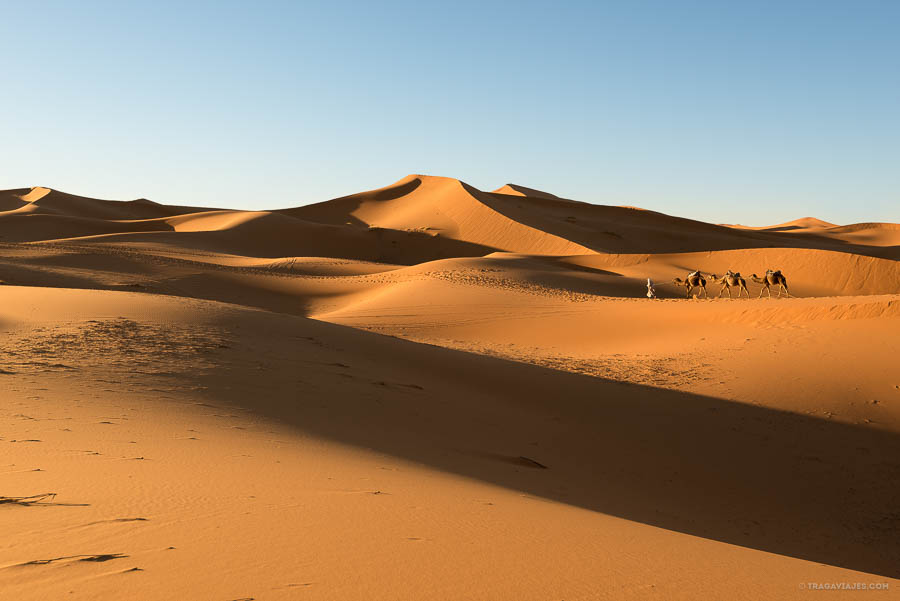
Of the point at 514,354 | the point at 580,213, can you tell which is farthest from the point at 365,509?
the point at 580,213

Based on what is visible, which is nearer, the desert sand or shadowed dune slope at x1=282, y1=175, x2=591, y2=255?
the desert sand

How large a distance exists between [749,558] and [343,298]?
2224 centimetres

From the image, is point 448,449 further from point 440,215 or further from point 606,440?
point 440,215

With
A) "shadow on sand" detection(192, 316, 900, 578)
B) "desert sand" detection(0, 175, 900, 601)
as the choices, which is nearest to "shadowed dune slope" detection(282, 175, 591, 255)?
"desert sand" detection(0, 175, 900, 601)

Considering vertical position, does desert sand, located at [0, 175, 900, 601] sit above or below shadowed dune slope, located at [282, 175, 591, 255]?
below

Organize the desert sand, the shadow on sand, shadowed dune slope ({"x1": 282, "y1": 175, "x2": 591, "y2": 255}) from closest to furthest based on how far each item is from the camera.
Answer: the desert sand < the shadow on sand < shadowed dune slope ({"x1": 282, "y1": 175, "x2": 591, "y2": 255})

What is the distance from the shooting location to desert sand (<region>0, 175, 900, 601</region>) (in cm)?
297

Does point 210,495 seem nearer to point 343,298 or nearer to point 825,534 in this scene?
point 825,534

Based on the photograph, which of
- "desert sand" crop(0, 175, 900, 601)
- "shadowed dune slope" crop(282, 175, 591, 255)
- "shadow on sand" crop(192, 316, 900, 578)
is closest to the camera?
"desert sand" crop(0, 175, 900, 601)

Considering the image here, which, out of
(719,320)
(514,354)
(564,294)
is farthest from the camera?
(564,294)

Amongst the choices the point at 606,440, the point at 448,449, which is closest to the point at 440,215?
the point at 606,440

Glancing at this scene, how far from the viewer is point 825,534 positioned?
6.97 m

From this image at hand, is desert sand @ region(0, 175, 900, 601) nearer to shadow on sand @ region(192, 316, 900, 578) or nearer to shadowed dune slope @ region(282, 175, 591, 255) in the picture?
shadow on sand @ region(192, 316, 900, 578)

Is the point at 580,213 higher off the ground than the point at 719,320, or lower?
higher
